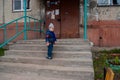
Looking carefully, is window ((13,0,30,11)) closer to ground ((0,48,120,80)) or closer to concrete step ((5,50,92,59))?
ground ((0,48,120,80))

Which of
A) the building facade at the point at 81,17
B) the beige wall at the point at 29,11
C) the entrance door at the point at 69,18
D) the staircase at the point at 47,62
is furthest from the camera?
the beige wall at the point at 29,11

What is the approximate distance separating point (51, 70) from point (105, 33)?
5057 mm

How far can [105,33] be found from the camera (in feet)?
38.7

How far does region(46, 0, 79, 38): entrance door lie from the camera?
12.2 m

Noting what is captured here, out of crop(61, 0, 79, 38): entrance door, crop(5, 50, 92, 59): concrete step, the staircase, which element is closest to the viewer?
the staircase

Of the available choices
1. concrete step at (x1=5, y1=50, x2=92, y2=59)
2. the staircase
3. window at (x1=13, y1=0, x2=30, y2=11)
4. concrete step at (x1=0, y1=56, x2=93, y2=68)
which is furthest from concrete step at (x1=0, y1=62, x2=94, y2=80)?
window at (x1=13, y1=0, x2=30, y2=11)

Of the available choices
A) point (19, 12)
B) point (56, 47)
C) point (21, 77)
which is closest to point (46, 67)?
point (21, 77)

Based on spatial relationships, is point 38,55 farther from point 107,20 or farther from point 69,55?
point 107,20

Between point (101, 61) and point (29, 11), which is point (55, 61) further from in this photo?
point (29, 11)

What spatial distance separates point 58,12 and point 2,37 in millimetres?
3329

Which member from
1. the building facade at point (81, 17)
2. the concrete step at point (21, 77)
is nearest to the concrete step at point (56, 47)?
the concrete step at point (21, 77)

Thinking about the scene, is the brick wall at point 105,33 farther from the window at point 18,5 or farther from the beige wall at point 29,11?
the window at point 18,5

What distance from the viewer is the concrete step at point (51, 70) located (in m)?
7.11

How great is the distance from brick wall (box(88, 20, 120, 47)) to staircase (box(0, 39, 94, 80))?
2.78 m
